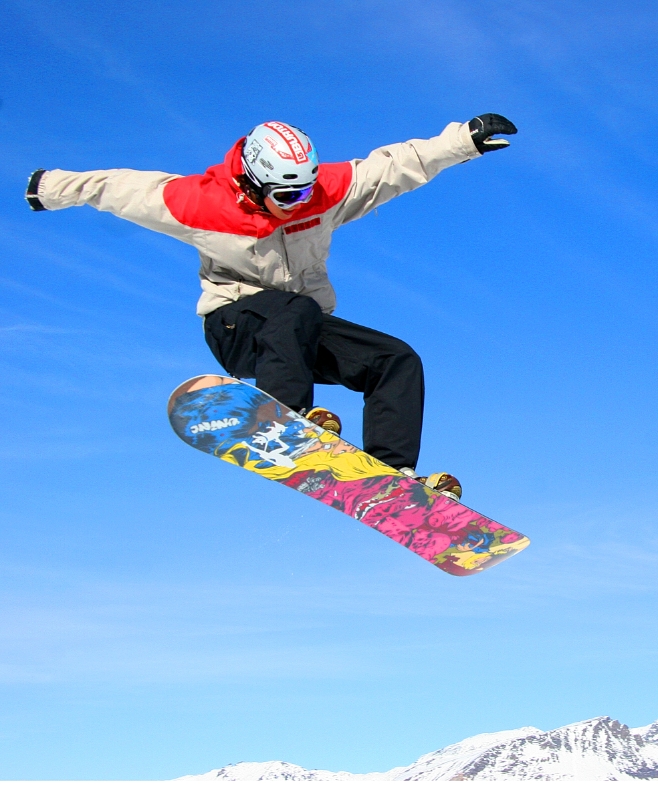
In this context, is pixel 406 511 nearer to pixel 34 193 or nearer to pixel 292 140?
pixel 292 140

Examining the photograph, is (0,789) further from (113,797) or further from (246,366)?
(246,366)

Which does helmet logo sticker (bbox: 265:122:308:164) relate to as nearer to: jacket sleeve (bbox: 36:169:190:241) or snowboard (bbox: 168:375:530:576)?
jacket sleeve (bbox: 36:169:190:241)

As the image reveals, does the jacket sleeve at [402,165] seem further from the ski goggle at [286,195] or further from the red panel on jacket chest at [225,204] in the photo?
the ski goggle at [286,195]

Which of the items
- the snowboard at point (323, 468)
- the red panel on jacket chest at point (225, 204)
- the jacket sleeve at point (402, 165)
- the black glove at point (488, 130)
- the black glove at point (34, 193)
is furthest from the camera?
the black glove at point (34, 193)

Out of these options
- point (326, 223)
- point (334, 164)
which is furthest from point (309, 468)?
point (334, 164)

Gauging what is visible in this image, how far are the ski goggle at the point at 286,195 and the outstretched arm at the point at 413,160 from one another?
21.1 inches

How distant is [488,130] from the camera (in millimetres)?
6980

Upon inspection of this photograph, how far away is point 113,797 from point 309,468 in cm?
262

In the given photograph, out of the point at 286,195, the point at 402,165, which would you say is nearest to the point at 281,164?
the point at 286,195

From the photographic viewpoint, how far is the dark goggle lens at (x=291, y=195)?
6.68 metres

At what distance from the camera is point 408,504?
23.0 ft

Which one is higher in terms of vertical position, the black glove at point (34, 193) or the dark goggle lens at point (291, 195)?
the black glove at point (34, 193)

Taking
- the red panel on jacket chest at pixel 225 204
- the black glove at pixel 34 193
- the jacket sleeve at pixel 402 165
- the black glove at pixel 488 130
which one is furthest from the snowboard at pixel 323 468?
the black glove at pixel 488 130

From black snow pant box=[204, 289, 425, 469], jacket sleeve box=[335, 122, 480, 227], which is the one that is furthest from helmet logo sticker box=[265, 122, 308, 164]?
black snow pant box=[204, 289, 425, 469]
